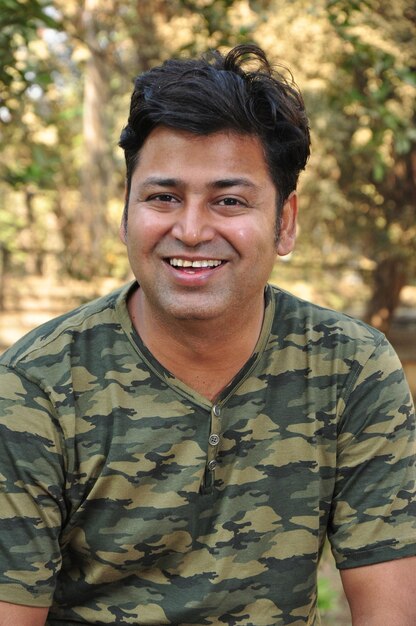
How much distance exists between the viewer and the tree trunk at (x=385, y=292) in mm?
10781

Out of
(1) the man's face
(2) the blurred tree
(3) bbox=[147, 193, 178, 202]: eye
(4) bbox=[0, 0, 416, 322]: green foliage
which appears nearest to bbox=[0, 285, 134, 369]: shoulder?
(1) the man's face

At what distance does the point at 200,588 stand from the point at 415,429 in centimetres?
64

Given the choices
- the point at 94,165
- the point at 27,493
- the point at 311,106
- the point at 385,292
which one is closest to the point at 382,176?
the point at 311,106

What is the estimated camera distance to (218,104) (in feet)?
6.41

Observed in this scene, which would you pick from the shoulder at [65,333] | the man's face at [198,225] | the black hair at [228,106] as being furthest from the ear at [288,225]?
the shoulder at [65,333]

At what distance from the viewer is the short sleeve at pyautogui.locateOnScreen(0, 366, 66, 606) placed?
188cm

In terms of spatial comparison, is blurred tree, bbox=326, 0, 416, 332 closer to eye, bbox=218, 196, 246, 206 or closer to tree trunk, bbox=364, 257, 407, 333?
tree trunk, bbox=364, 257, 407, 333

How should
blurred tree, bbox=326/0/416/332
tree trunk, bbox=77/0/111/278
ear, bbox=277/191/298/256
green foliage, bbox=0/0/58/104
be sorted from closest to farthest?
ear, bbox=277/191/298/256 → green foliage, bbox=0/0/58/104 → blurred tree, bbox=326/0/416/332 → tree trunk, bbox=77/0/111/278

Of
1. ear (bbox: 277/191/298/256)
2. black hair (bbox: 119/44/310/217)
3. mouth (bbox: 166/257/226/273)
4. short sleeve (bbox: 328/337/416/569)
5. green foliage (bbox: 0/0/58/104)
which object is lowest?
short sleeve (bbox: 328/337/416/569)

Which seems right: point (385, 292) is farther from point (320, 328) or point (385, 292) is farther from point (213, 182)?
point (213, 182)

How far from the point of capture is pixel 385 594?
2029mm

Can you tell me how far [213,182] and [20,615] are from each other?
1017 mm

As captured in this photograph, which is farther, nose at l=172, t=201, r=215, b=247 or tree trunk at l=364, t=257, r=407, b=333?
tree trunk at l=364, t=257, r=407, b=333

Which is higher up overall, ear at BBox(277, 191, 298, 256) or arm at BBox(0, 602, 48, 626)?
ear at BBox(277, 191, 298, 256)
